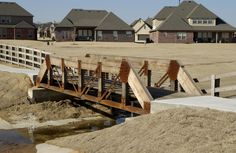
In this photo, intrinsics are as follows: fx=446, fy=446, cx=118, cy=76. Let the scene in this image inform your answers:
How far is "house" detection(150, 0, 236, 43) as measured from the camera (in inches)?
3066

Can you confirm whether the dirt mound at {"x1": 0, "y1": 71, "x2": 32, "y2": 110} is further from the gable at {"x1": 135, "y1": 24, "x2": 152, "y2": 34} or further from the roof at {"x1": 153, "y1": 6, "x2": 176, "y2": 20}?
the gable at {"x1": 135, "y1": 24, "x2": 152, "y2": 34}

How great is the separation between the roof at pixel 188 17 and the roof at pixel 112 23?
30.9 feet

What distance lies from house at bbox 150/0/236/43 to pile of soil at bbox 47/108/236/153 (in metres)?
66.5

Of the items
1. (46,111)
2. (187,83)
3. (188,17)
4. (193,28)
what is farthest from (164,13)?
(187,83)

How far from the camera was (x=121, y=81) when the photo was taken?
48.4ft

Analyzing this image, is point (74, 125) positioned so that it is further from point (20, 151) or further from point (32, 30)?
point (32, 30)

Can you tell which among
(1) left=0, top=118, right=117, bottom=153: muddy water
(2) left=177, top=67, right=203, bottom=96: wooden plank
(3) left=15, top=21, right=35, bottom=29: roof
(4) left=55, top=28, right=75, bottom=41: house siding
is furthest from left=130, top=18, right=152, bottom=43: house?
(2) left=177, top=67, right=203, bottom=96: wooden plank

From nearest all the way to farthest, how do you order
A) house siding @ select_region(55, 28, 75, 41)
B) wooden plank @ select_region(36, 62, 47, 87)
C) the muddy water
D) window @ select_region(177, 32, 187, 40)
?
the muddy water < wooden plank @ select_region(36, 62, 47, 87) < window @ select_region(177, 32, 187, 40) < house siding @ select_region(55, 28, 75, 41)

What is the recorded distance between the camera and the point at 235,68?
3095cm

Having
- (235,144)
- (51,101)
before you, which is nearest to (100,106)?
(51,101)

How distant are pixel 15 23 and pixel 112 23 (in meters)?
18.1

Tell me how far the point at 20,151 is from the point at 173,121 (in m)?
4.88

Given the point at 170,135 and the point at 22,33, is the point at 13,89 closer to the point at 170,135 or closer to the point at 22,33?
the point at 170,135

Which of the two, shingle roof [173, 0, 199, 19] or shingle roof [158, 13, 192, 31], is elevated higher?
shingle roof [173, 0, 199, 19]
